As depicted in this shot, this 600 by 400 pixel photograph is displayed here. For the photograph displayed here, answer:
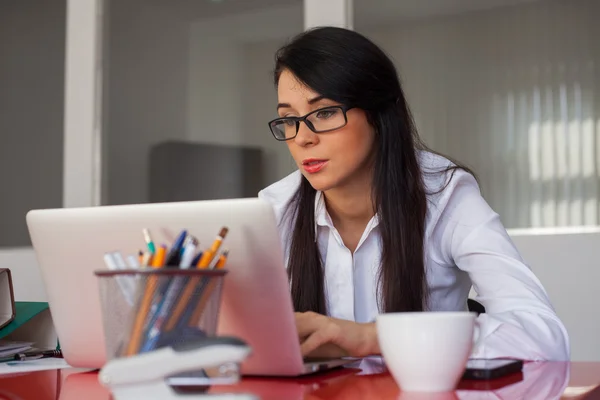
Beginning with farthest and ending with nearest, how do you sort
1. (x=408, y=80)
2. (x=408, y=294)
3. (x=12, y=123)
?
(x=12, y=123) < (x=408, y=80) < (x=408, y=294)

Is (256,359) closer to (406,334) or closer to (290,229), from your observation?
(406,334)

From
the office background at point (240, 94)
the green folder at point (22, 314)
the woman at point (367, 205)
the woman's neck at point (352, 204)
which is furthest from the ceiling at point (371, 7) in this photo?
the green folder at point (22, 314)

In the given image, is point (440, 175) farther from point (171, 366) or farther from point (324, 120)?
point (171, 366)

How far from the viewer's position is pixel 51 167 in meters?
3.39

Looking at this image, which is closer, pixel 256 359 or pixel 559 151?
pixel 256 359

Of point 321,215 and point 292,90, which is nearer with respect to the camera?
point 292,90

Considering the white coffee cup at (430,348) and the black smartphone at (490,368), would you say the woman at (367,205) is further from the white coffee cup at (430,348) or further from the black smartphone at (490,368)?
the white coffee cup at (430,348)

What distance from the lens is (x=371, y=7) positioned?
2.81 m

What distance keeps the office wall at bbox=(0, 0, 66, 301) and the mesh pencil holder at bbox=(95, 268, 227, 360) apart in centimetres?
275

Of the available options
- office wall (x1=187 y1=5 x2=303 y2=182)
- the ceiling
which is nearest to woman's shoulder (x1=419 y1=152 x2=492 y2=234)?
the ceiling

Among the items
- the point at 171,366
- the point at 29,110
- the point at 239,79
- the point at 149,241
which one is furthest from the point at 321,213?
the point at 29,110

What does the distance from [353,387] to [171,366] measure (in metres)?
0.29

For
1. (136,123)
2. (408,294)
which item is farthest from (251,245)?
(136,123)

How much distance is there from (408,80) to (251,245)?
1.98m
